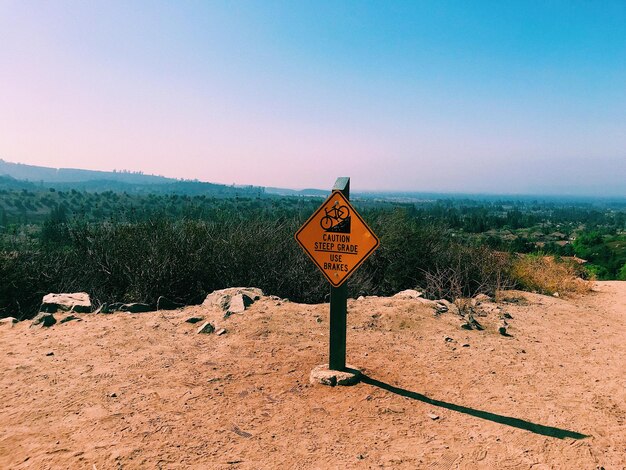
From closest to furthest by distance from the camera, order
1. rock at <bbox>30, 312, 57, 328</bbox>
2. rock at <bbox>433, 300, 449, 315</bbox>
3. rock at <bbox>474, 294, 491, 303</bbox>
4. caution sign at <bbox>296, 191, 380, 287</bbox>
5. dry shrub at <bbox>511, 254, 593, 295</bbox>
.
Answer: caution sign at <bbox>296, 191, 380, 287</bbox> → rock at <bbox>30, 312, 57, 328</bbox> → rock at <bbox>433, 300, 449, 315</bbox> → rock at <bbox>474, 294, 491, 303</bbox> → dry shrub at <bbox>511, 254, 593, 295</bbox>

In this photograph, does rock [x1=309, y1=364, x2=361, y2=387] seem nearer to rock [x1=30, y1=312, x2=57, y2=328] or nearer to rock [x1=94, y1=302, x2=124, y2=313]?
rock [x1=94, y1=302, x2=124, y2=313]

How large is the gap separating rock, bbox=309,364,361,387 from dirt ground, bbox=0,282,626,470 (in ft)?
0.31

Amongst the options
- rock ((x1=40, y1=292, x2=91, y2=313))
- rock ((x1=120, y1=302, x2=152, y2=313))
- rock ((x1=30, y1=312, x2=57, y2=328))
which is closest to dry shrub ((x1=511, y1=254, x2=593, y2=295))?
rock ((x1=120, y1=302, x2=152, y2=313))

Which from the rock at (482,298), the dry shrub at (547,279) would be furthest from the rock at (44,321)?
the dry shrub at (547,279)

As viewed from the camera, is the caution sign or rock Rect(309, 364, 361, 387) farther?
rock Rect(309, 364, 361, 387)

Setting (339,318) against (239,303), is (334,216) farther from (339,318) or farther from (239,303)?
(239,303)

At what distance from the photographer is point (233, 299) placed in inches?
301

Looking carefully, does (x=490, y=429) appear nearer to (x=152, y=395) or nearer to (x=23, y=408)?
(x=152, y=395)

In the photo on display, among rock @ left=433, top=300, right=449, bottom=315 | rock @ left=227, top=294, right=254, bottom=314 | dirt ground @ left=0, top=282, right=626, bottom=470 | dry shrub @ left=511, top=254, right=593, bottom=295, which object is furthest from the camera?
dry shrub @ left=511, top=254, right=593, bottom=295

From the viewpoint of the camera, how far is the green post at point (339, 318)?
14.9 feet

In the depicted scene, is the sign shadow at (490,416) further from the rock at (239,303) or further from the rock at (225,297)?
the rock at (225,297)

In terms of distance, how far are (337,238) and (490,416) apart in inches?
90.5

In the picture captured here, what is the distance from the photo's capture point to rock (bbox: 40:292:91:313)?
7.49 meters

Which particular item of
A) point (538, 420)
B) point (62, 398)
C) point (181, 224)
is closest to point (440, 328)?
point (538, 420)
